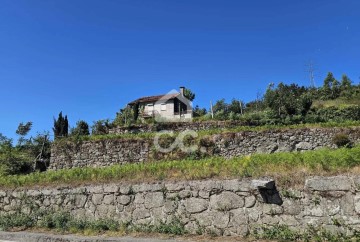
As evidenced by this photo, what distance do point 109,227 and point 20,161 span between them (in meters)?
16.1

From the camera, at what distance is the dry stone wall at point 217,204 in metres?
6.48

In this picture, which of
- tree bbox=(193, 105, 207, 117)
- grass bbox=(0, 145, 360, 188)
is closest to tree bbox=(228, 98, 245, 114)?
tree bbox=(193, 105, 207, 117)

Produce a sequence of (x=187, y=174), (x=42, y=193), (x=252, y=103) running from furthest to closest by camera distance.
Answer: (x=252, y=103), (x=42, y=193), (x=187, y=174)

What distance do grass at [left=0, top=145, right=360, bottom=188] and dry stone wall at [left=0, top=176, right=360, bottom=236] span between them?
0.30 meters

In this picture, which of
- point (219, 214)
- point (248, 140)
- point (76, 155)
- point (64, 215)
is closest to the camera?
point (219, 214)

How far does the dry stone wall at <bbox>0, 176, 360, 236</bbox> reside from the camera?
6480 mm

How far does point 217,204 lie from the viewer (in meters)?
7.73

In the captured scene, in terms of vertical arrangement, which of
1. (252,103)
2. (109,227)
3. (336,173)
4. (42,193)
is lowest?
(109,227)

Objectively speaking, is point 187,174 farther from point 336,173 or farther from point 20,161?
point 20,161

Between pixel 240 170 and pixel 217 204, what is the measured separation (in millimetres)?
961

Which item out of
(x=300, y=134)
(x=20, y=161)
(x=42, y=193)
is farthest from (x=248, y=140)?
(x=20, y=161)

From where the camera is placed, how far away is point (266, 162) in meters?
8.09

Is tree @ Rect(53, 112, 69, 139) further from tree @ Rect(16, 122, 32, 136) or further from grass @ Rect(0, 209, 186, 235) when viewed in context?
grass @ Rect(0, 209, 186, 235)

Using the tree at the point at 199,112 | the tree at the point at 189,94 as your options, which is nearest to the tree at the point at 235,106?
the tree at the point at 199,112
